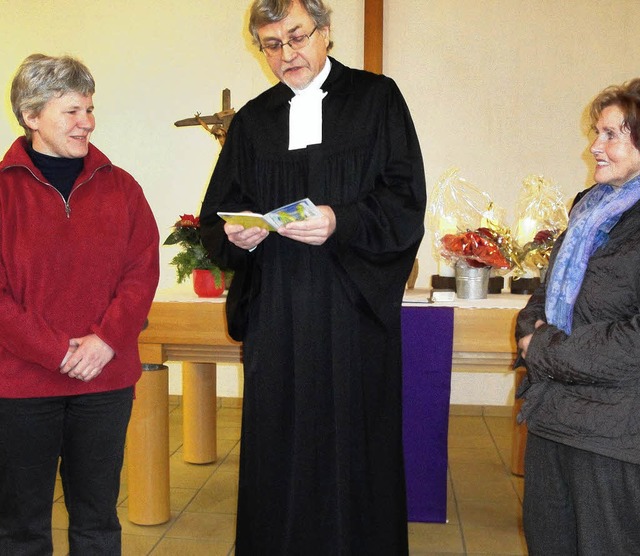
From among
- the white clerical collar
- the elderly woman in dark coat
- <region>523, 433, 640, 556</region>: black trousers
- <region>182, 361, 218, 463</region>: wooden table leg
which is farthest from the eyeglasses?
<region>182, 361, 218, 463</region>: wooden table leg

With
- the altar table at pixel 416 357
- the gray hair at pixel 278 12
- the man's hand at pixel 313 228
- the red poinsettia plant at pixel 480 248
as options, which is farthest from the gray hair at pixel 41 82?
the red poinsettia plant at pixel 480 248

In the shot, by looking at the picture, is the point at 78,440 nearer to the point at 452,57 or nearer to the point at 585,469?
the point at 585,469

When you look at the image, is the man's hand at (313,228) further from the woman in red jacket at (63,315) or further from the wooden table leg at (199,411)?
the wooden table leg at (199,411)

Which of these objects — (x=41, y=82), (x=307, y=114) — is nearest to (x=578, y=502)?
(x=307, y=114)

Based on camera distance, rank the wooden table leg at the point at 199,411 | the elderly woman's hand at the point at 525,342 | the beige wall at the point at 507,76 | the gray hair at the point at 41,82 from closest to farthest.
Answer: the elderly woman's hand at the point at 525,342
the gray hair at the point at 41,82
the wooden table leg at the point at 199,411
the beige wall at the point at 507,76

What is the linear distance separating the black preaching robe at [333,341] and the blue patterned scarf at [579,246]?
1.37ft

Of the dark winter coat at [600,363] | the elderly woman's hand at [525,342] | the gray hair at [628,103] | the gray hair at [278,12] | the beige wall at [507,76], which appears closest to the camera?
the dark winter coat at [600,363]

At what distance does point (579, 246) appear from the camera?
172 centimetres

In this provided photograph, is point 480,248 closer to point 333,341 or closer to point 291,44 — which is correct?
point 333,341

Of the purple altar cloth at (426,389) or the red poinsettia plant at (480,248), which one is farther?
the red poinsettia plant at (480,248)

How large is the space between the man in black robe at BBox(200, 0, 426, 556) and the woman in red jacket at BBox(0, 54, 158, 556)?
35cm

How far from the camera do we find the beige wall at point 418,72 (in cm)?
484

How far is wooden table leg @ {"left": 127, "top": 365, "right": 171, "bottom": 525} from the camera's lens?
312 cm

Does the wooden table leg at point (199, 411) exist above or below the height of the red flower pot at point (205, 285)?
below
